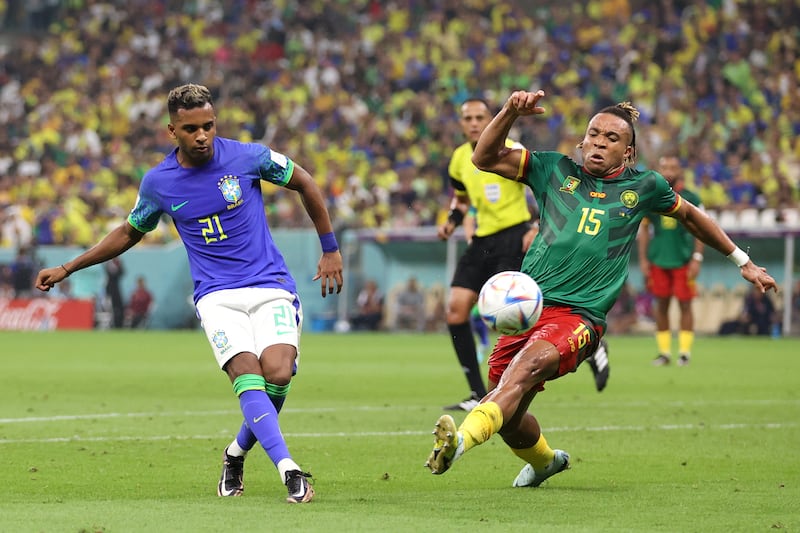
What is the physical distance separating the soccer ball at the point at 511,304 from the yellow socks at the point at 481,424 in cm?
40

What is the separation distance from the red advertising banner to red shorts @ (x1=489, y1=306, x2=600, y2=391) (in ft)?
79.8

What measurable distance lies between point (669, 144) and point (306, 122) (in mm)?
9937

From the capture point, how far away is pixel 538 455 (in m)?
7.18

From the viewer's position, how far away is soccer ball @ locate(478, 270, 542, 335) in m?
→ 6.41

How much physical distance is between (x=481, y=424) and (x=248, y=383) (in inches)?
50.1

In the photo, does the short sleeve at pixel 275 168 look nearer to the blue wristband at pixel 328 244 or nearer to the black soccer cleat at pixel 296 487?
the blue wristband at pixel 328 244

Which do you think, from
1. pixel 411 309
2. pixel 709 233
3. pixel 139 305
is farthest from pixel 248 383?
pixel 139 305

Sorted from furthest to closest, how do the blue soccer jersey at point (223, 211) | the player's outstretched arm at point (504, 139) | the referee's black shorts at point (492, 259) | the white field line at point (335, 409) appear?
the referee's black shorts at point (492, 259) < the white field line at point (335, 409) < the blue soccer jersey at point (223, 211) < the player's outstretched arm at point (504, 139)

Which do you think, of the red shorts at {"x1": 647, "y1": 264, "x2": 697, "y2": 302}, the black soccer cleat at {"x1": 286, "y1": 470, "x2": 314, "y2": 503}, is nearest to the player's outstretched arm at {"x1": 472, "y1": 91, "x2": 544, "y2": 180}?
the black soccer cleat at {"x1": 286, "y1": 470, "x2": 314, "y2": 503}

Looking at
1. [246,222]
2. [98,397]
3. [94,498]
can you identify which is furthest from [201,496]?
[98,397]

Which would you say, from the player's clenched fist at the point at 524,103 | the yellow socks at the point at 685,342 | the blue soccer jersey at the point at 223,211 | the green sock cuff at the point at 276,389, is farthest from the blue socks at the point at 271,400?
the yellow socks at the point at 685,342

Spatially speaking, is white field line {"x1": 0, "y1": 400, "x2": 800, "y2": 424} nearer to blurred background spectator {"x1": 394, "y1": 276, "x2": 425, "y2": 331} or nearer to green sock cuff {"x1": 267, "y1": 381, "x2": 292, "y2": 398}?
green sock cuff {"x1": 267, "y1": 381, "x2": 292, "y2": 398}

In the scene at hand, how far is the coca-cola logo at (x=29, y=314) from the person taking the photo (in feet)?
98.0

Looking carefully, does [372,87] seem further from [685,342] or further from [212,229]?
[212,229]
